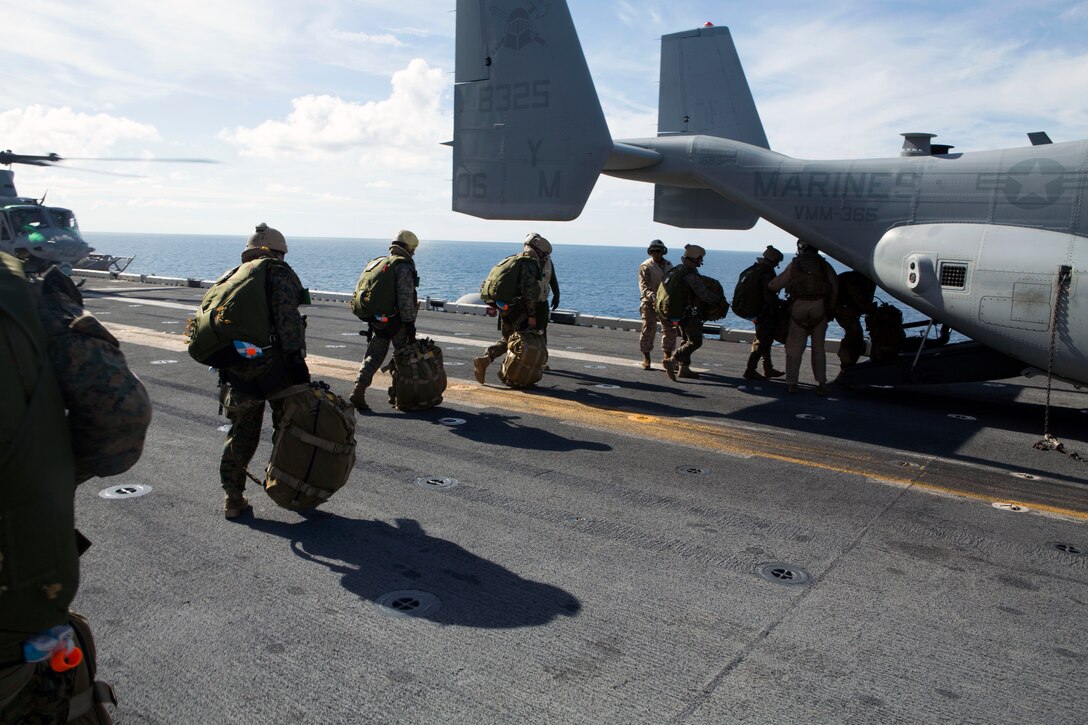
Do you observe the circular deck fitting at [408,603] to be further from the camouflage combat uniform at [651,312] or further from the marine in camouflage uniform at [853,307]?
the marine in camouflage uniform at [853,307]

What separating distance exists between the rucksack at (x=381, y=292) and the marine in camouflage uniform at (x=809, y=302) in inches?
192

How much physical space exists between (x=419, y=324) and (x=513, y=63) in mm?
7480

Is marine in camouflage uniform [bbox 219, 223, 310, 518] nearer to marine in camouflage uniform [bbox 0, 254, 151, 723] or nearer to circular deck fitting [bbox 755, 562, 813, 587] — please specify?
marine in camouflage uniform [bbox 0, 254, 151, 723]

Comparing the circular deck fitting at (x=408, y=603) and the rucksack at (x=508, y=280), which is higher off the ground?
the rucksack at (x=508, y=280)

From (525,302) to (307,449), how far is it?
5158 millimetres

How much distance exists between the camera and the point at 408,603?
402cm

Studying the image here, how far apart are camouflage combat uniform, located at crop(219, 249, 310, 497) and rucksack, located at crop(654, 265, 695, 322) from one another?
6.49 m

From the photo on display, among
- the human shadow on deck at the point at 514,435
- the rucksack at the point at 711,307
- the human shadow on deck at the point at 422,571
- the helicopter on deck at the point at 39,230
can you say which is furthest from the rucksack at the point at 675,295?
the helicopter on deck at the point at 39,230

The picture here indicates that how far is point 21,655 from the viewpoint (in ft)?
6.43

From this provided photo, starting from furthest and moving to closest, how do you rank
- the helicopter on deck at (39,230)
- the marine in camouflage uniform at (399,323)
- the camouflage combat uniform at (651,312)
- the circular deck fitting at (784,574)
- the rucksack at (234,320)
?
the helicopter on deck at (39,230)
the camouflage combat uniform at (651,312)
the marine in camouflage uniform at (399,323)
the rucksack at (234,320)
the circular deck fitting at (784,574)

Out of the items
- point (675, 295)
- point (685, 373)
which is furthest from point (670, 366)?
point (675, 295)

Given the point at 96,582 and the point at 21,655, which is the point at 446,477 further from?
the point at 21,655

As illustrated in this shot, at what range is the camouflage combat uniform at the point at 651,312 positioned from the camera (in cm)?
1088

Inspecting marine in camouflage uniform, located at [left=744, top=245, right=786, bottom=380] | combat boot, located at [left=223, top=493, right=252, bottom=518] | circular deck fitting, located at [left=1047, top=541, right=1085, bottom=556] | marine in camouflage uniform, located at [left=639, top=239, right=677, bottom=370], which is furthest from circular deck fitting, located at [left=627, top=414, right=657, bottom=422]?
combat boot, located at [left=223, top=493, right=252, bottom=518]
